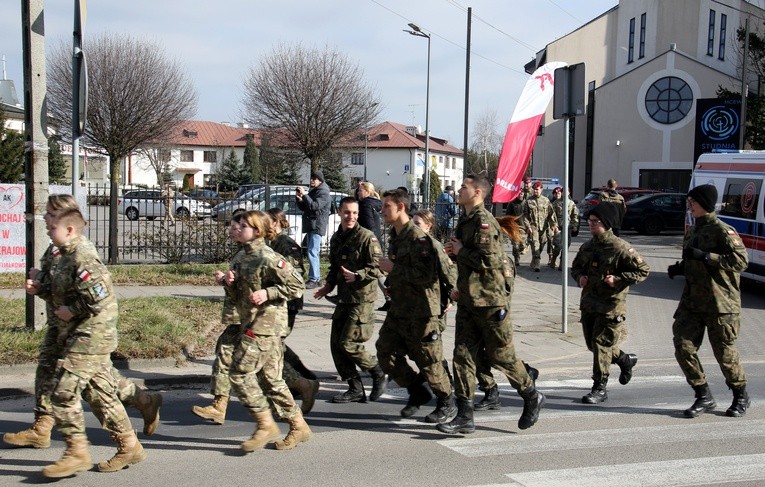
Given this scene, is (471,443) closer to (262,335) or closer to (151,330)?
(262,335)

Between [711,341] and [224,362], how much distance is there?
13.1 ft

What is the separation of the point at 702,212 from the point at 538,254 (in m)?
9.55

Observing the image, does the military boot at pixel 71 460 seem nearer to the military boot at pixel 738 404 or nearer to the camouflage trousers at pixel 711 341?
the camouflage trousers at pixel 711 341

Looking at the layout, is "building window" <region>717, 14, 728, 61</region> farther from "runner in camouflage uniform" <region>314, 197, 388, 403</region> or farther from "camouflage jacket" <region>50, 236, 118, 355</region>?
"camouflage jacket" <region>50, 236, 118, 355</region>

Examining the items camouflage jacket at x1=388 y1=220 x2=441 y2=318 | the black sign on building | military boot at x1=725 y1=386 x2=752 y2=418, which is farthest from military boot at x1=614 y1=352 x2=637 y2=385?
the black sign on building

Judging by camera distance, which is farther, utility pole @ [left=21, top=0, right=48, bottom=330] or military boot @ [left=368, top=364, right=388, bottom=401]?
utility pole @ [left=21, top=0, right=48, bottom=330]

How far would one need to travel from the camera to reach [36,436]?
5340 millimetres

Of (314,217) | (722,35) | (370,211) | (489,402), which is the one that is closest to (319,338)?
(370,211)

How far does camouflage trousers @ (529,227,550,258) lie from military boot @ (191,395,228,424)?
10.6 m

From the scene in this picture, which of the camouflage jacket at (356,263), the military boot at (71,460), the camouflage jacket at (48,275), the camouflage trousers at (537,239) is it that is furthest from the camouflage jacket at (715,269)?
the camouflage trousers at (537,239)

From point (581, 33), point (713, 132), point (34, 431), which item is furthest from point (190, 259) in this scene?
point (581, 33)

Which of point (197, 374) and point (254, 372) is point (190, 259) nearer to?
point (197, 374)

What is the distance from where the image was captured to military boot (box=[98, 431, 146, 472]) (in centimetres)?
494

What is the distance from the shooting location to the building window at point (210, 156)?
7993 centimetres
